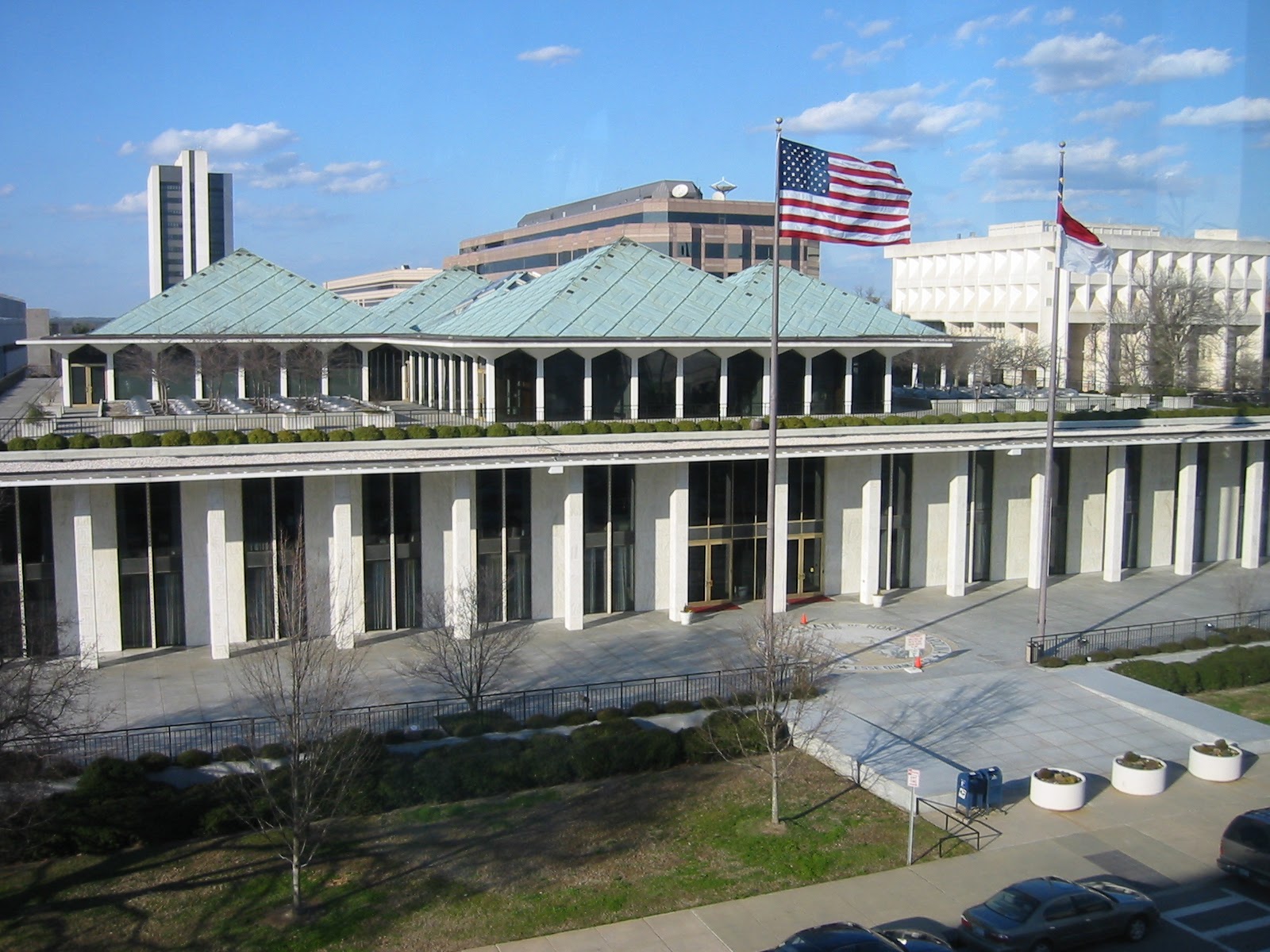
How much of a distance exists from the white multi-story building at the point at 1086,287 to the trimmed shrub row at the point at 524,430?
35.6 m

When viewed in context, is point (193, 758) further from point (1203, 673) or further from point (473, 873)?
point (1203, 673)

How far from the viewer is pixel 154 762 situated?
24.8 metres

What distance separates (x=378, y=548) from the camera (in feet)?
122

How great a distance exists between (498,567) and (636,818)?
623 inches

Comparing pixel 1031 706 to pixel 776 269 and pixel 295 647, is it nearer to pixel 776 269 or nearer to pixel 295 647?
pixel 776 269

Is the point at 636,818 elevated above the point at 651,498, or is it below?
→ below

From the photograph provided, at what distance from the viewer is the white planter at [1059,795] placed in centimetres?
2469

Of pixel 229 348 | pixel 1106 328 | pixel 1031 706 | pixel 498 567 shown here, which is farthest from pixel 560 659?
pixel 1106 328

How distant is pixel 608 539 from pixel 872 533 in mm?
9318

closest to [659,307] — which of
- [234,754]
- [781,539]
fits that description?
[781,539]

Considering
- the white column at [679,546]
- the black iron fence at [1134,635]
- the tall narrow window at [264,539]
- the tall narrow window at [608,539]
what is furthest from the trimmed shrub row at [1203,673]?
the tall narrow window at [264,539]

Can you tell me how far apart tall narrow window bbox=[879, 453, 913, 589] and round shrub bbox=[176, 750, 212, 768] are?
25636mm

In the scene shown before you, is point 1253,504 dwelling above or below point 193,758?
above

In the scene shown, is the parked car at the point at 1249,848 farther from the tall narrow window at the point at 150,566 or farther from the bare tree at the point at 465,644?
the tall narrow window at the point at 150,566
